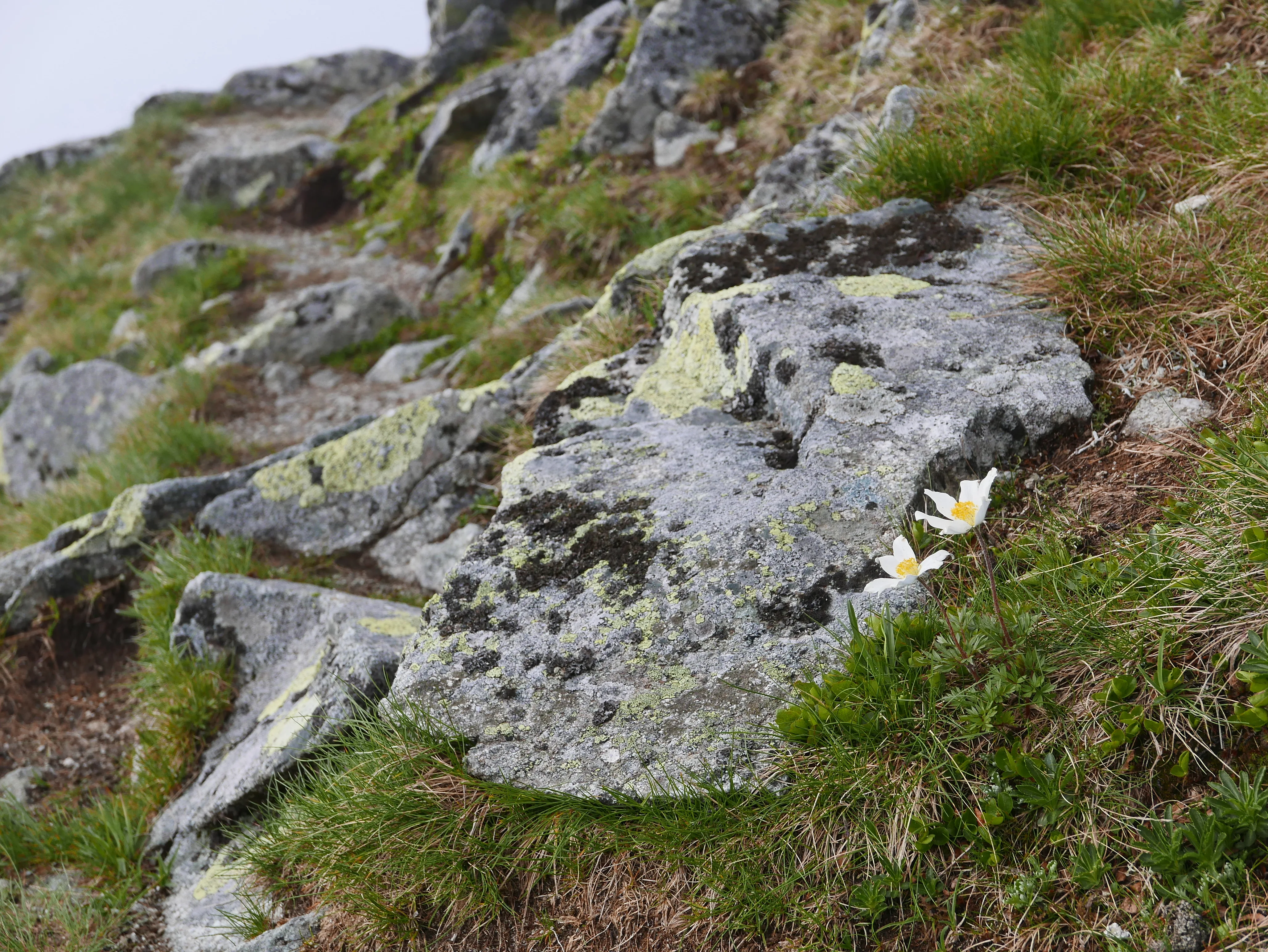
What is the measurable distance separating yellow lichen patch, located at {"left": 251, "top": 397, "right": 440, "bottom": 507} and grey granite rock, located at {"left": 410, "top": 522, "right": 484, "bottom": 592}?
0.71 metres

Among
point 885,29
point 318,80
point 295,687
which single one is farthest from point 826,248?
point 318,80

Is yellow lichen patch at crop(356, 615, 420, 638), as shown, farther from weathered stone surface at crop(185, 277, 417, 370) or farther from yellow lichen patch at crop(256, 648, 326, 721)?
weathered stone surface at crop(185, 277, 417, 370)

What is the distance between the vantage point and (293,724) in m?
3.91

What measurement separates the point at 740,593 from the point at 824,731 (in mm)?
714

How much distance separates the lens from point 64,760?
5.10m

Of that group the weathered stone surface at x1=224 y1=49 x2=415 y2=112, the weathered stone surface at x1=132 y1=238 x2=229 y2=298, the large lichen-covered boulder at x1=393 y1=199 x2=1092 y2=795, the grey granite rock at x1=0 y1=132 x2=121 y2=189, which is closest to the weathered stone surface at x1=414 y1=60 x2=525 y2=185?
the weathered stone surface at x1=132 y1=238 x2=229 y2=298

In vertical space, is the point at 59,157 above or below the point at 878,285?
above

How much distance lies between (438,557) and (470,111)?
1159 cm

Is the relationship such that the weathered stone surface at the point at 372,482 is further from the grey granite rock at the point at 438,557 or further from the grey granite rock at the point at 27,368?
the grey granite rock at the point at 27,368

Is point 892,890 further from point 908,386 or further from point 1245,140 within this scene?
point 1245,140

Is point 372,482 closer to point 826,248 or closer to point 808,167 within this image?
point 826,248

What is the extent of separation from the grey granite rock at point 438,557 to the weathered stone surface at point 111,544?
5.49 ft

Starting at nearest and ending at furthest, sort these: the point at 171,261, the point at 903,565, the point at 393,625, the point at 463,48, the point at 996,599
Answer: the point at 996,599 < the point at 903,565 < the point at 393,625 < the point at 171,261 < the point at 463,48

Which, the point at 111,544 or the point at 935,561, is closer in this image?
the point at 935,561
